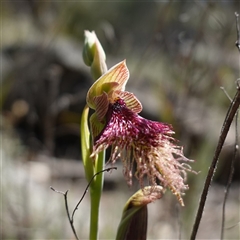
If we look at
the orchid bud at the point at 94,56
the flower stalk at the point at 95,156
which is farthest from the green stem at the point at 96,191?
the orchid bud at the point at 94,56

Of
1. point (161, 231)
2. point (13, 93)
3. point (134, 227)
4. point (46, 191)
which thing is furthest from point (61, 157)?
point (134, 227)

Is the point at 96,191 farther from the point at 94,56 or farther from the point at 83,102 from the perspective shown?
the point at 83,102

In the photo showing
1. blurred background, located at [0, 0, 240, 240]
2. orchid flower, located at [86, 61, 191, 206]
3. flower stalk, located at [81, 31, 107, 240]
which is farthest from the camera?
blurred background, located at [0, 0, 240, 240]

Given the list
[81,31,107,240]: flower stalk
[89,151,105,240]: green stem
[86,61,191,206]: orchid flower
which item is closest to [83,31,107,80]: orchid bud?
[81,31,107,240]: flower stalk

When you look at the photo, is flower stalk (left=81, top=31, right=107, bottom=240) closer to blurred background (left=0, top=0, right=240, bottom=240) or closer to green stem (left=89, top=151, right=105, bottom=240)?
green stem (left=89, top=151, right=105, bottom=240)

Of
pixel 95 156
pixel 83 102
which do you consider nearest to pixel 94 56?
pixel 95 156

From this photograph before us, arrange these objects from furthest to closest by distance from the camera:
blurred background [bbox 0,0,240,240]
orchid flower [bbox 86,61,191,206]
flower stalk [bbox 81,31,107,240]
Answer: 1. blurred background [bbox 0,0,240,240]
2. flower stalk [bbox 81,31,107,240]
3. orchid flower [bbox 86,61,191,206]

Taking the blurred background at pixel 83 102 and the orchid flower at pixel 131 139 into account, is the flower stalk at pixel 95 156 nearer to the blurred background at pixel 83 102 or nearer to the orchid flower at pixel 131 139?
the orchid flower at pixel 131 139
